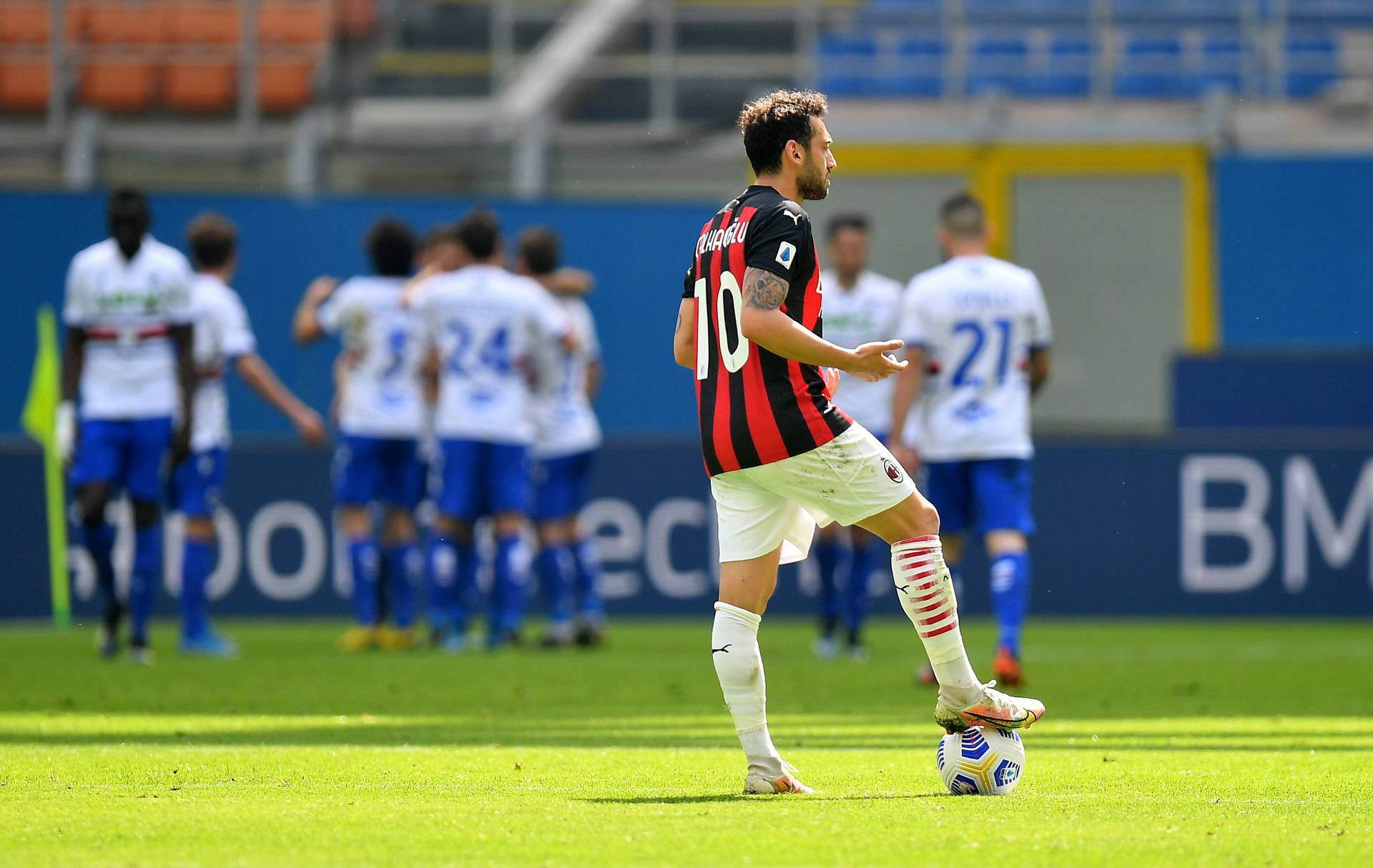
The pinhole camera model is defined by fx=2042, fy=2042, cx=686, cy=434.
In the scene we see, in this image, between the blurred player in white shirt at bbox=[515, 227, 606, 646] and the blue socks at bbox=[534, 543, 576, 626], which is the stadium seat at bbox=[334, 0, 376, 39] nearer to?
the blurred player in white shirt at bbox=[515, 227, 606, 646]

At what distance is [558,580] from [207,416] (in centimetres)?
235

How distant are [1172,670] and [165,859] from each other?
7.22 m

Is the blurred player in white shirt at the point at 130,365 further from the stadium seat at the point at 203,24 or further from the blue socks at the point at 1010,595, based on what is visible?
the stadium seat at the point at 203,24

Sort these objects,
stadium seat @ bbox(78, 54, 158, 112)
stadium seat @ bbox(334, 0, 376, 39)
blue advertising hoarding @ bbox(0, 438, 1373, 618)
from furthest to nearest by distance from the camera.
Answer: stadium seat @ bbox(334, 0, 376, 39) → stadium seat @ bbox(78, 54, 158, 112) → blue advertising hoarding @ bbox(0, 438, 1373, 618)

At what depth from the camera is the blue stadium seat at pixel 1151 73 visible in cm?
2100

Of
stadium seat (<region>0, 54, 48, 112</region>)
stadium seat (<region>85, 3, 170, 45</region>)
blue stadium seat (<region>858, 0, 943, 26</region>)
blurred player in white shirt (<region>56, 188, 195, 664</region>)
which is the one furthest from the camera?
blue stadium seat (<region>858, 0, 943, 26</region>)

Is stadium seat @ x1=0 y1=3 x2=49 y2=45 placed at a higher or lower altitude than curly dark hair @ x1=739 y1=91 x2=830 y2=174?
higher

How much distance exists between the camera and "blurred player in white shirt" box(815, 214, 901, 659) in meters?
11.6

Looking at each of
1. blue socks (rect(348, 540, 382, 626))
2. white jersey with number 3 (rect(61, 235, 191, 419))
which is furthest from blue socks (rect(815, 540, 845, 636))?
white jersey with number 3 (rect(61, 235, 191, 419))

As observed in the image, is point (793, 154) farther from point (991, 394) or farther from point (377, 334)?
point (377, 334)

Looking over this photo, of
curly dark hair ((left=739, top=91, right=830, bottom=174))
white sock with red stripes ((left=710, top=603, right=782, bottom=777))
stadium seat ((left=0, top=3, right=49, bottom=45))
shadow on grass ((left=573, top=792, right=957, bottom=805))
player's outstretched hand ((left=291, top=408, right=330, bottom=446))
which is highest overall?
stadium seat ((left=0, top=3, right=49, bottom=45))

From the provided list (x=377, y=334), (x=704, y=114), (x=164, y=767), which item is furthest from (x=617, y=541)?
(x=164, y=767)

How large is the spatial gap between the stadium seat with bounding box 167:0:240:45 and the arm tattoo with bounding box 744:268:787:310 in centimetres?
1689

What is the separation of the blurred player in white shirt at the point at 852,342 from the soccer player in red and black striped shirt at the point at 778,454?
5864mm
